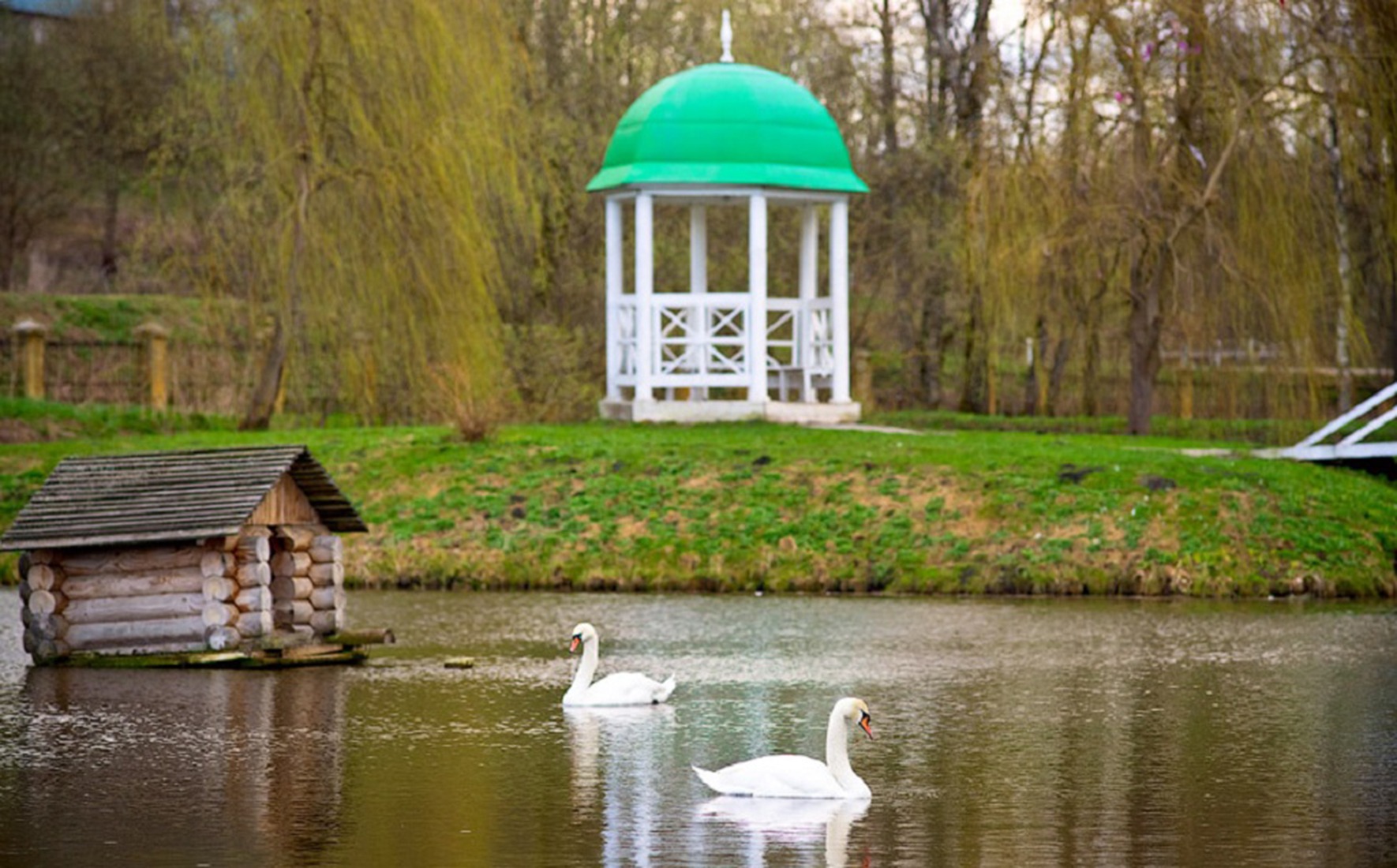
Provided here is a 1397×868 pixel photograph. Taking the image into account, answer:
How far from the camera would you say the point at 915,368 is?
168 feet

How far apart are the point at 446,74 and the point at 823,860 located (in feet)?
87.1

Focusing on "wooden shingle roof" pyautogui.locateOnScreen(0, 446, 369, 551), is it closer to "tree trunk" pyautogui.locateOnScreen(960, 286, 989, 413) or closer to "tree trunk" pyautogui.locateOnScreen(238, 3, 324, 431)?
"tree trunk" pyautogui.locateOnScreen(238, 3, 324, 431)

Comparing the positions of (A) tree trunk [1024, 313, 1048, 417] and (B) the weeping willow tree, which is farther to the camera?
(A) tree trunk [1024, 313, 1048, 417]

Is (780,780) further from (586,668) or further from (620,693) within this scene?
(586,668)

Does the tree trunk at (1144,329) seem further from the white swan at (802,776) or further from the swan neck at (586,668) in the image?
the white swan at (802,776)

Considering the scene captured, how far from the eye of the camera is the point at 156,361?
43469mm

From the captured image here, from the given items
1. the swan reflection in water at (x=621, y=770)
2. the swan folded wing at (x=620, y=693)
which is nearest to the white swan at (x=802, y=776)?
the swan reflection in water at (x=621, y=770)

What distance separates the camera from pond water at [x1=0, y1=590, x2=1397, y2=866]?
12.1 metres

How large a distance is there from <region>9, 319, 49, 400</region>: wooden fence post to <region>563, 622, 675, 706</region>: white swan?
27.5 meters

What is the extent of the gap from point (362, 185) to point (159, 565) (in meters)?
16.2

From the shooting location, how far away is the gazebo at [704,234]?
3722 centimetres

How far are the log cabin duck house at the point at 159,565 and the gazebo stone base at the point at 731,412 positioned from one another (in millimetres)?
16101

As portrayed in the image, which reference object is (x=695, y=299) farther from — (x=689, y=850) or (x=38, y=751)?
(x=689, y=850)

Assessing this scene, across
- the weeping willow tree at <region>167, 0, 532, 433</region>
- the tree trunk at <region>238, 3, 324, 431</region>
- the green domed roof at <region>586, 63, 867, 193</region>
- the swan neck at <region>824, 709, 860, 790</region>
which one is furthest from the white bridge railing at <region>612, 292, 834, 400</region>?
the swan neck at <region>824, 709, 860, 790</region>
